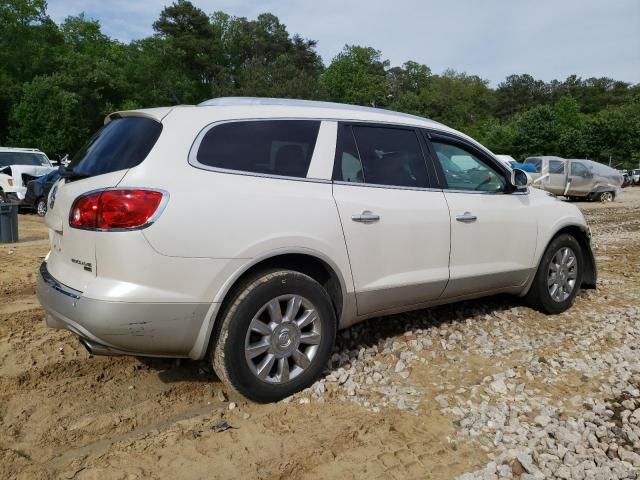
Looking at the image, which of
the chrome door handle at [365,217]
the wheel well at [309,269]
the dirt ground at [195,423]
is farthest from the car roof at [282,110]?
the dirt ground at [195,423]

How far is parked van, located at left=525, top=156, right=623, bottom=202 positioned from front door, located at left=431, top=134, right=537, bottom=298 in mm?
17430

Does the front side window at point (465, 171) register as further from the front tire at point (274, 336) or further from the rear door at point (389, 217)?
the front tire at point (274, 336)

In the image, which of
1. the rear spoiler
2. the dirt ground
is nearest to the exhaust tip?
the dirt ground

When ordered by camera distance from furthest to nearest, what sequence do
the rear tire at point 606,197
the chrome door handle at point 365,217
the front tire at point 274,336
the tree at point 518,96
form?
1. the tree at point 518,96
2. the rear tire at point 606,197
3. the chrome door handle at point 365,217
4. the front tire at point 274,336

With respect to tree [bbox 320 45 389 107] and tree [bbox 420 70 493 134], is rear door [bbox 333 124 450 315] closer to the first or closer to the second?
tree [bbox 320 45 389 107]

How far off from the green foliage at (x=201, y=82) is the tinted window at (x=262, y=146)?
58.3 ft

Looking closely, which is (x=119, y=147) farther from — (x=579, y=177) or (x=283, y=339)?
(x=579, y=177)

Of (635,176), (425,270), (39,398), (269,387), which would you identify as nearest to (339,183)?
(425,270)

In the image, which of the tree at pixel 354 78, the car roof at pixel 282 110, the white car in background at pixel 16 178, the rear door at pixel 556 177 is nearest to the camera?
the car roof at pixel 282 110

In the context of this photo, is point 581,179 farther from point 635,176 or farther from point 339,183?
point 635,176

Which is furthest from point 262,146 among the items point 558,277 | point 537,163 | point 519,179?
point 537,163

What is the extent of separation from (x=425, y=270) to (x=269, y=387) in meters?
1.44

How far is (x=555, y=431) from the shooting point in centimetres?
297

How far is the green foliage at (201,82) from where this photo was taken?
3800 cm
